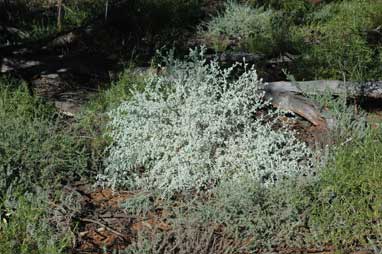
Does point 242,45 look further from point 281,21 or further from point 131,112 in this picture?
point 131,112

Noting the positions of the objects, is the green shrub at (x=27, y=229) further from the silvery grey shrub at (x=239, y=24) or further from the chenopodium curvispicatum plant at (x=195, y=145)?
→ the silvery grey shrub at (x=239, y=24)

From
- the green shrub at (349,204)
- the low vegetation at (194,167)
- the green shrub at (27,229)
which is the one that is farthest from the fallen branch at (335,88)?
the green shrub at (27,229)

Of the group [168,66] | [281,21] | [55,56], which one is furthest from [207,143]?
[281,21]

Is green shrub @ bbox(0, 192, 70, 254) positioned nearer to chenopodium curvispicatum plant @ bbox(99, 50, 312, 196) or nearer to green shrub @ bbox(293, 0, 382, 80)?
chenopodium curvispicatum plant @ bbox(99, 50, 312, 196)

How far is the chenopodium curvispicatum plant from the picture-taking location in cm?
416

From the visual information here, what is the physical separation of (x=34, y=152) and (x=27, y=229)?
0.94 m

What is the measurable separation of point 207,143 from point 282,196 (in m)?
0.74

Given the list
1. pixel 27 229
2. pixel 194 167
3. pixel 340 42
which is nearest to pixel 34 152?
pixel 27 229

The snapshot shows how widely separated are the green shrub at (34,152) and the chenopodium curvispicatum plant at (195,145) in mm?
257

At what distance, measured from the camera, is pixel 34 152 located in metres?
4.24

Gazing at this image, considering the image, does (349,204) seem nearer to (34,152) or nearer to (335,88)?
(335,88)

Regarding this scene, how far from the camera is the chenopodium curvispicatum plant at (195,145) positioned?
13.6ft

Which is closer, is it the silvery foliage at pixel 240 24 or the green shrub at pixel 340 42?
the green shrub at pixel 340 42

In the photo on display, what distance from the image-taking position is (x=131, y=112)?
454 cm
